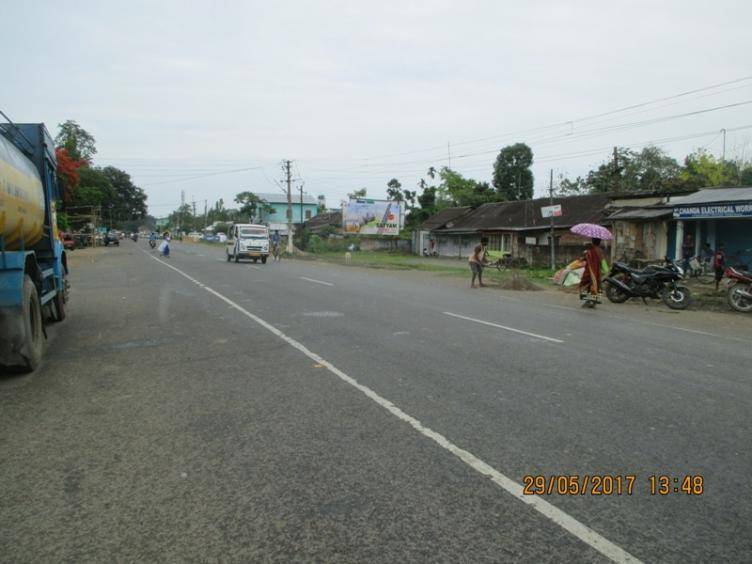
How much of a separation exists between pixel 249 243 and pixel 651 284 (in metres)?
22.6

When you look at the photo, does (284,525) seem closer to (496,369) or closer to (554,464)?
(554,464)

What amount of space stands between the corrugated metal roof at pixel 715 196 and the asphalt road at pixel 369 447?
12.4m

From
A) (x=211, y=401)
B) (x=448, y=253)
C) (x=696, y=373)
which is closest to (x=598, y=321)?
(x=696, y=373)

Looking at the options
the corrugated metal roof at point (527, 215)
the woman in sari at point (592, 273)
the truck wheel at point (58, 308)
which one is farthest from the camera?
the corrugated metal roof at point (527, 215)

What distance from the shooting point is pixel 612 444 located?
4098 millimetres

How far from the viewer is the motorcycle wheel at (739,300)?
12914mm

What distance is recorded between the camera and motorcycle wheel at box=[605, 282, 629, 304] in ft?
47.3

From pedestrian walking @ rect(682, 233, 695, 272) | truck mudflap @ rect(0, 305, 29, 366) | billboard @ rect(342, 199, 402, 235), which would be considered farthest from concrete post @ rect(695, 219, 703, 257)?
billboard @ rect(342, 199, 402, 235)

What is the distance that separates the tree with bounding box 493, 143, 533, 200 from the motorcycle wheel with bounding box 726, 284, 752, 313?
47446 millimetres

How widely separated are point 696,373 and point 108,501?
6391 mm

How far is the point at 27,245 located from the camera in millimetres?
7969

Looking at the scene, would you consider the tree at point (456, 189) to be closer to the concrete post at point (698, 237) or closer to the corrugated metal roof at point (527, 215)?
the corrugated metal roof at point (527, 215)

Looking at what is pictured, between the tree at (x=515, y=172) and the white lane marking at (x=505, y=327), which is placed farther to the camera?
the tree at (x=515, y=172)
